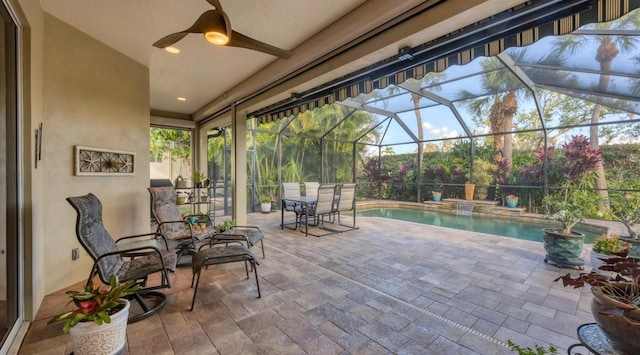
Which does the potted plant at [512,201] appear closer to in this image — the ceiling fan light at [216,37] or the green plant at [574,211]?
the green plant at [574,211]

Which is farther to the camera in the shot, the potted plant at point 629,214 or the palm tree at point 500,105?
the palm tree at point 500,105

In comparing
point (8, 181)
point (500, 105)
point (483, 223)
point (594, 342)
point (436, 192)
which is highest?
point (500, 105)

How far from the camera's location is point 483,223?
742cm

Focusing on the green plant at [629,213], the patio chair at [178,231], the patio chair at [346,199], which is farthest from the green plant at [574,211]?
the patio chair at [178,231]

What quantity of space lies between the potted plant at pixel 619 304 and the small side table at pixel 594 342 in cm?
7

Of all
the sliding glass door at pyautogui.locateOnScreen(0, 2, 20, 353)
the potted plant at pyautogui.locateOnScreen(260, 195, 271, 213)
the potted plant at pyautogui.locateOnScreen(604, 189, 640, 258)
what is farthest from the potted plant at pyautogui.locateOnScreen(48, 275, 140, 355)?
the potted plant at pyautogui.locateOnScreen(260, 195, 271, 213)

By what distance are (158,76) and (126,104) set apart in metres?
1.05

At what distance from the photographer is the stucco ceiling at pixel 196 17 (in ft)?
8.09

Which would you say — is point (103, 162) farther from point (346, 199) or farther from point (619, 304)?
point (619, 304)

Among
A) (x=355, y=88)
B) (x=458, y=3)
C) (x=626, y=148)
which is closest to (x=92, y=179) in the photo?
(x=355, y=88)

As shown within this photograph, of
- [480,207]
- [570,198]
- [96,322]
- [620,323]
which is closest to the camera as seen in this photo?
[620,323]

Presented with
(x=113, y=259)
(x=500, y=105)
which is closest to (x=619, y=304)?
(x=113, y=259)

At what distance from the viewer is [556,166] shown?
7.55 m

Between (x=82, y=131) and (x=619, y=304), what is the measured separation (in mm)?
4628
